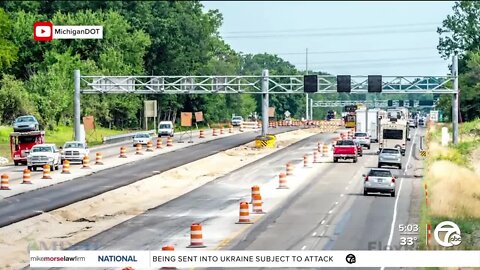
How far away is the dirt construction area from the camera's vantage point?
36688 millimetres

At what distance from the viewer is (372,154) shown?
9412 centimetres

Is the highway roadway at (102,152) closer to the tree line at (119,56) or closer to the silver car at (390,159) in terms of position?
the tree line at (119,56)

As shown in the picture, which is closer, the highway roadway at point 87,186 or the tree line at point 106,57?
the highway roadway at point 87,186

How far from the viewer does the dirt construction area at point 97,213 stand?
36.7 m

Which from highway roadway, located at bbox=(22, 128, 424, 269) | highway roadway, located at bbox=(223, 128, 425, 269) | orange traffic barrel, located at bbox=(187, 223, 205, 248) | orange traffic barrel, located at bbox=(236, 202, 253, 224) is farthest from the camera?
orange traffic barrel, located at bbox=(236, 202, 253, 224)

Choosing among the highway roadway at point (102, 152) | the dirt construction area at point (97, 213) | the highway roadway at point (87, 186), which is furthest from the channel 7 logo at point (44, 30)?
the dirt construction area at point (97, 213)

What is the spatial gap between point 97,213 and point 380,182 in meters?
15.5

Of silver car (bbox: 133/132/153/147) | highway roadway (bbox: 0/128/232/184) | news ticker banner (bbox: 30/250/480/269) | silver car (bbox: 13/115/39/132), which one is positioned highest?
silver car (bbox: 13/115/39/132)

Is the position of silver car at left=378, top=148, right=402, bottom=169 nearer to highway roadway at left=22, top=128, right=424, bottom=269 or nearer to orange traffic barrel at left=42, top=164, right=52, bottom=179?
highway roadway at left=22, top=128, right=424, bottom=269

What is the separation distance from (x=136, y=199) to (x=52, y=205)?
21.1 ft

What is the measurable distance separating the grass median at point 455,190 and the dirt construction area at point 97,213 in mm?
13605

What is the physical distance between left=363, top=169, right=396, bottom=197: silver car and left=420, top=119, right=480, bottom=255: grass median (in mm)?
2164

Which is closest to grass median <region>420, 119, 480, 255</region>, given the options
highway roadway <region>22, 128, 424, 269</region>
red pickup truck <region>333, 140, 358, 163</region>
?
highway roadway <region>22, 128, 424, 269</region>

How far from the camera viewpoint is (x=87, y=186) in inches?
2429
